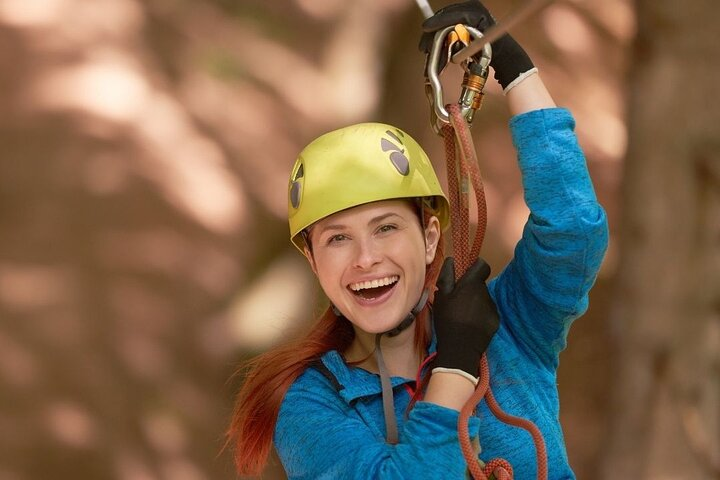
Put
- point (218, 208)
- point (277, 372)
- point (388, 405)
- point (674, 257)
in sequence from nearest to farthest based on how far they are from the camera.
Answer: point (388, 405) → point (277, 372) → point (218, 208) → point (674, 257)

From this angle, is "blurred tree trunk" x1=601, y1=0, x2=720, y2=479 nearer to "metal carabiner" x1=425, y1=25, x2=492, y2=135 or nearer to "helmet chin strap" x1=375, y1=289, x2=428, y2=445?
"helmet chin strap" x1=375, y1=289, x2=428, y2=445

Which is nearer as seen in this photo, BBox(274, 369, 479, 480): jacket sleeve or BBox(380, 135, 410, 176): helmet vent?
BBox(274, 369, 479, 480): jacket sleeve

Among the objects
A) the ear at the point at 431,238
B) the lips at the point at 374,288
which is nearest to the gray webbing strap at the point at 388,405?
the lips at the point at 374,288

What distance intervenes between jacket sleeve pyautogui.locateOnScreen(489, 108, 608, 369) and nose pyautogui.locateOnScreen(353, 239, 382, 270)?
0.88 feet

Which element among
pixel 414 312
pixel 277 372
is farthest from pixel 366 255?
pixel 277 372

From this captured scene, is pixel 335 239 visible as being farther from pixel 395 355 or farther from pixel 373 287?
pixel 395 355

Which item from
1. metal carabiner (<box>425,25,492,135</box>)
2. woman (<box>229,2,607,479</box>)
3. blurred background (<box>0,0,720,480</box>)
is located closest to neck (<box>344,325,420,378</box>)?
woman (<box>229,2,607,479</box>)

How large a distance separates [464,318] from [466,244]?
0.14m

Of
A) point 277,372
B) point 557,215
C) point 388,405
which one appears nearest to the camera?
point 557,215

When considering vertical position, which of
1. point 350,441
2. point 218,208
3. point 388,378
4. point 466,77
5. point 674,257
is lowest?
point 350,441

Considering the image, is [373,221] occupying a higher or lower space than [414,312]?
higher

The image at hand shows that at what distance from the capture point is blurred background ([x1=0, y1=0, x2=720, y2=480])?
3.64 m

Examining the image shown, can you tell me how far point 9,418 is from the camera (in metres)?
3.61

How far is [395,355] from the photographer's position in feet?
7.20
